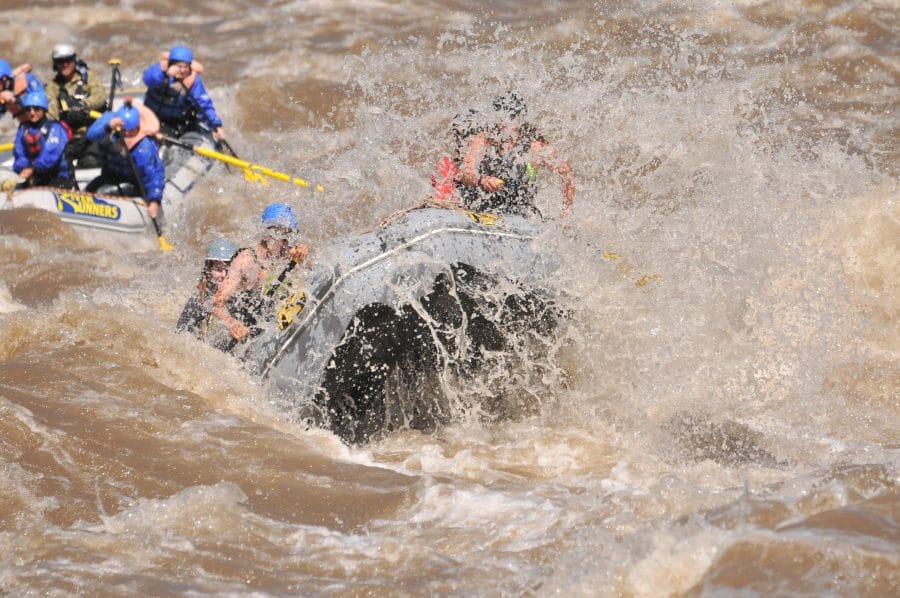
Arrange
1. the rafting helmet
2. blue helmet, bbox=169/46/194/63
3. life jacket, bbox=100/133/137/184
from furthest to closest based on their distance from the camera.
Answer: blue helmet, bbox=169/46/194/63, life jacket, bbox=100/133/137/184, the rafting helmet

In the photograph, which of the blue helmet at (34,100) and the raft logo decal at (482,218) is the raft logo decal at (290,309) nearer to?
the raft logo decal at (482,218)

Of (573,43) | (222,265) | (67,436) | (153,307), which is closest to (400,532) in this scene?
(67,436)

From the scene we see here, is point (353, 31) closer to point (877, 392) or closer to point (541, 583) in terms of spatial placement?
point (877, 392)

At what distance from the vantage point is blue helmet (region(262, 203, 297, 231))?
5.92m

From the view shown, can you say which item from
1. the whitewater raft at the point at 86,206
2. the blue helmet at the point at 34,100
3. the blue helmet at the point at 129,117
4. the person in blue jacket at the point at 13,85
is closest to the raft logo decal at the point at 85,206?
the whitewater raft at the point at 86,206

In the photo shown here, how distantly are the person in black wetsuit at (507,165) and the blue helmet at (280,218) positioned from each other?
1.01 metres

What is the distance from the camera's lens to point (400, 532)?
14.1ft

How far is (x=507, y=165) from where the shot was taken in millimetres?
6383

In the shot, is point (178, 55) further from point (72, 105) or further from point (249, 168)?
point (249, 168)

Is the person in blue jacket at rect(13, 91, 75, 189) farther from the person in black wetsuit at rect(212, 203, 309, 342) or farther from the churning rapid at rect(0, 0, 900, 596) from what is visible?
the person in black wetsuit at rect(212, 203, 309, 342)

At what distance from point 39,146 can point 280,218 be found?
3.94m

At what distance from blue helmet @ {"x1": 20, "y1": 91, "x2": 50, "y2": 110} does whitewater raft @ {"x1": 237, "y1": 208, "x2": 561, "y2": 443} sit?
178 inches

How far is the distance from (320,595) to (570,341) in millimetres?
2350

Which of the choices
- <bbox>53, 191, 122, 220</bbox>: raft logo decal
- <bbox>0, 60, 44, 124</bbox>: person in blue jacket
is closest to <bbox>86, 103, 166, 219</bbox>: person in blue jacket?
<bbox>53, 191, 122, 220</bbox>: raft logo decal
